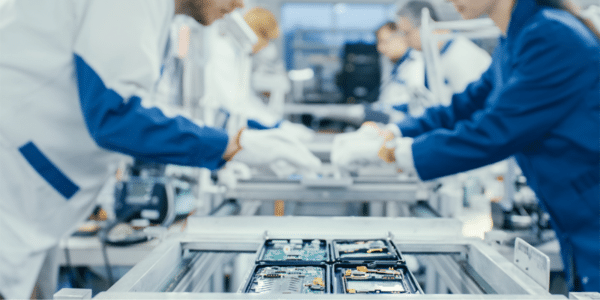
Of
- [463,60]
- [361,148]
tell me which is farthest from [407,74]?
[361,148]

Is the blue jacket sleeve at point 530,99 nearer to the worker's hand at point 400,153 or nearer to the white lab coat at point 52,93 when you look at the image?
the worker's hand at point 400,153

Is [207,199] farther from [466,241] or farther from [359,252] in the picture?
[466,241]

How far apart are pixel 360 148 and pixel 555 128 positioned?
0.63 meters

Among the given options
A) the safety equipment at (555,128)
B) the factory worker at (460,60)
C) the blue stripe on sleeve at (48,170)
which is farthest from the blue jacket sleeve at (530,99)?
the factory worker at (460,60)

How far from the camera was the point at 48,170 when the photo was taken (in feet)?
3.22

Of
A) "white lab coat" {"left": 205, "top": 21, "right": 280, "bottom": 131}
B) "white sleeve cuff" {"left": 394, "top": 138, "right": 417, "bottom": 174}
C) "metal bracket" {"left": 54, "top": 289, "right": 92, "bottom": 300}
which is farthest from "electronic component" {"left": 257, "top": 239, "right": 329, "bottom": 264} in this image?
"white lab coat" {"left": 205, "top": 21, "right": 280, "bottom": 131}

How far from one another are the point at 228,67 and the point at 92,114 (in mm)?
1380

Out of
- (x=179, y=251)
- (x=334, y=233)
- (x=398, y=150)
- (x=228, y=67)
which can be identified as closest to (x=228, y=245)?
(x=179, y=251)

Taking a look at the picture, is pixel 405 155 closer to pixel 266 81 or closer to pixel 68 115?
pixel 68 115

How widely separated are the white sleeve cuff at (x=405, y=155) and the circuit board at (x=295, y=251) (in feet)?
1.63

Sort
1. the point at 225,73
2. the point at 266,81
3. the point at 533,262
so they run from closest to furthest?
the point at 533,262
the point at 225,73
the point at 266,81

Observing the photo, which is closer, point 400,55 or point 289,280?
point 289,280

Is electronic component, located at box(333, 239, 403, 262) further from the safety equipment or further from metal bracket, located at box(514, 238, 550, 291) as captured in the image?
the safety equipment

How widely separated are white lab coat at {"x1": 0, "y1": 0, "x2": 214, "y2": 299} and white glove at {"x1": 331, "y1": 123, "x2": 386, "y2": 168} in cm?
58
